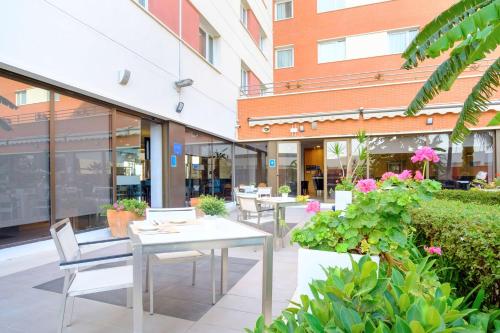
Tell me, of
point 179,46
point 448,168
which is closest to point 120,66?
point 179,46

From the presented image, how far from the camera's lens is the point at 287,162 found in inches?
465

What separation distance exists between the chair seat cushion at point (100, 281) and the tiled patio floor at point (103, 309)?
44cm

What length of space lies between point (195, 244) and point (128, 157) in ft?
16.9

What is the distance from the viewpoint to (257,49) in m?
14.0

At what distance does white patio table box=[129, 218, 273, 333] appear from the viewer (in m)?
1.99

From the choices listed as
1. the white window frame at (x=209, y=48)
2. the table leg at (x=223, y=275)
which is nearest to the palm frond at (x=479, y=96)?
the table leg at (x=223, y=275)

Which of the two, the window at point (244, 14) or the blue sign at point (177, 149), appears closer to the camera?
the blue sign at point (177, 149)

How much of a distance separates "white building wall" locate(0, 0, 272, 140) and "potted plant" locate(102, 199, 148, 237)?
2035 mm

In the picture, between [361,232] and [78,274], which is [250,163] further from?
[361,232]

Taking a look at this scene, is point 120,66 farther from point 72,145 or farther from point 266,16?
point 266,16

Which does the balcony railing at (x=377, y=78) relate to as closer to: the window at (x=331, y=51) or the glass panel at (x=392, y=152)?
the window at (x=331, y=51)

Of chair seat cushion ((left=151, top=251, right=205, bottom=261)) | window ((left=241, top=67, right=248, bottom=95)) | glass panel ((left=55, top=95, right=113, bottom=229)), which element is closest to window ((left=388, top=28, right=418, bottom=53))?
window ((left=241, top=67, right=248, bottom=95))

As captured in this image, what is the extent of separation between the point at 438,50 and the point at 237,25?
10584mm

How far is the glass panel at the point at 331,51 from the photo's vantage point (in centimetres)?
1388
